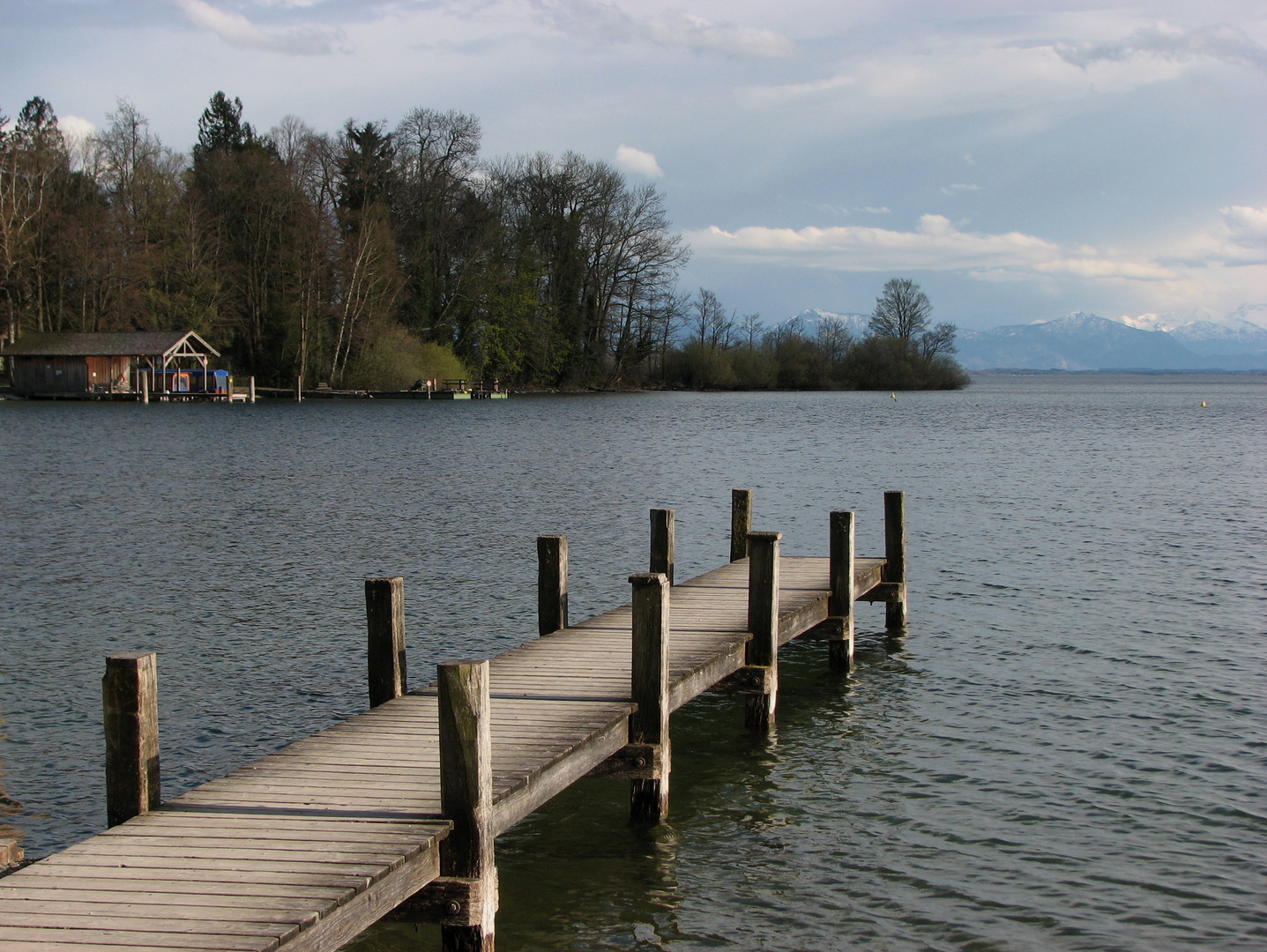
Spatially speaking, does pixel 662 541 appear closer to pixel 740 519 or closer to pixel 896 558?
pixel 740 519

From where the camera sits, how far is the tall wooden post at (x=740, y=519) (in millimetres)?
15492

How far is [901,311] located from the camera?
126 metres

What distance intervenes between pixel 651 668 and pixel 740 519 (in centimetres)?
759

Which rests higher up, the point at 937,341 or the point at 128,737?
the point at 937,341

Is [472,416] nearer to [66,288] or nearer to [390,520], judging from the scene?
[66,288]

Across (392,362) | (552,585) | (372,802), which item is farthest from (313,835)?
(392,362)

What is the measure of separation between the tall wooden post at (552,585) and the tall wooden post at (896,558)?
5170 mm

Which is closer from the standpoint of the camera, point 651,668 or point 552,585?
point 651,668

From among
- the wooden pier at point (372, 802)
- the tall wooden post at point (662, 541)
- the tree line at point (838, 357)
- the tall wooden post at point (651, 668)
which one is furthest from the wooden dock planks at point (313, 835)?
the tree line at point (838, 357)

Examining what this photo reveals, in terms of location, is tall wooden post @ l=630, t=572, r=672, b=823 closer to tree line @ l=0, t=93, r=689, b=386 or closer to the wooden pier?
the wooden pier

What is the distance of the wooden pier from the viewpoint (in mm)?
4910

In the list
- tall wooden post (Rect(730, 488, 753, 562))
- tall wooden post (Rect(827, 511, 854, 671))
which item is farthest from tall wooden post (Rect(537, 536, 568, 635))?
tall wooden post (Rect(730, 488, 753, 562))

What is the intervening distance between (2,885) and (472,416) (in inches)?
2359

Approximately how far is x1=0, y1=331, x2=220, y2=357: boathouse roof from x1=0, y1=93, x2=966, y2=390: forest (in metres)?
2.49
